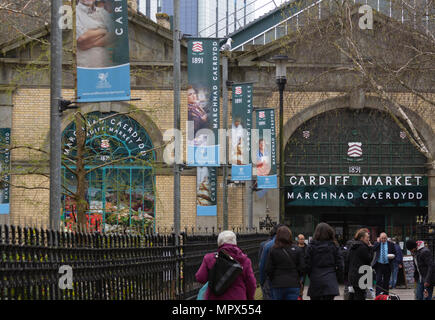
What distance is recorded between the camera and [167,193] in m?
36.9

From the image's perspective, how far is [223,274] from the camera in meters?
10.6

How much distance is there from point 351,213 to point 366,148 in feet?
10.8

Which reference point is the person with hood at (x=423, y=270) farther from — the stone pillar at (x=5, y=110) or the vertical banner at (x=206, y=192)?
the stone pillar at (x=5, y=110)

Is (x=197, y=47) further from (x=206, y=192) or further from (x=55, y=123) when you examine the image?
(x=55, y=123)

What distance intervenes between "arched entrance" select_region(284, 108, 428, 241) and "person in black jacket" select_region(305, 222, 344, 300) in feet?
82.2

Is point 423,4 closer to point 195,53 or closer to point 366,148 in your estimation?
point 195,53

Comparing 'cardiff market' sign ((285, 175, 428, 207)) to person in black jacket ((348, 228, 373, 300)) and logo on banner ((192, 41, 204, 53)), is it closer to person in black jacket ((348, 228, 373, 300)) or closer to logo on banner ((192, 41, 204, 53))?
logo on banner ((192, 41, 204, 53))

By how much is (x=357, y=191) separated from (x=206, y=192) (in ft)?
21.6

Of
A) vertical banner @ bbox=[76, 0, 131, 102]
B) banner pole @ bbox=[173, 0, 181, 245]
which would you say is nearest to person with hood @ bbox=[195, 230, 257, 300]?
vertical banner @ bbox=[76, 0, 131, 102]

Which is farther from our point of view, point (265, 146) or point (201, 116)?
point (265, 146)

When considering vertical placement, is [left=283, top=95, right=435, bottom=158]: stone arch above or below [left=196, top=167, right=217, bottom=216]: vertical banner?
above

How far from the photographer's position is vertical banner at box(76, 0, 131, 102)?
1423 centimetres

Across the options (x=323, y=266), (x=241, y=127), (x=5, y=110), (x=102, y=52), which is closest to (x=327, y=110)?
(x=241, y=127)
